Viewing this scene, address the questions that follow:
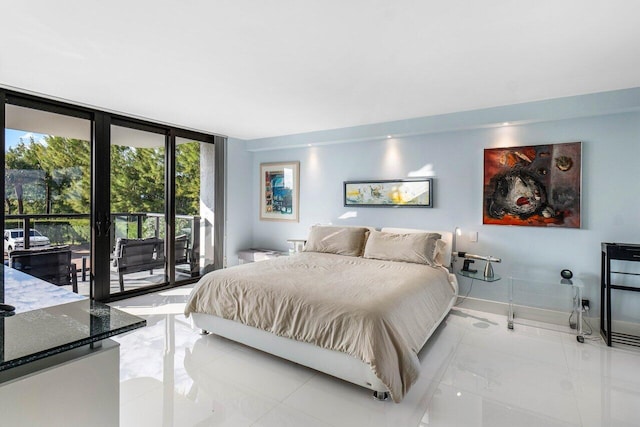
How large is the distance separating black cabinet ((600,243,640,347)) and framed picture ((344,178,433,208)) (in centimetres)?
184

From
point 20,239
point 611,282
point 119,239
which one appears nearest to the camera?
point 611,282

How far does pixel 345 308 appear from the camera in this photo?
2.38m

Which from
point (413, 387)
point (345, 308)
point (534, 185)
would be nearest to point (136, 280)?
point (345, 308)

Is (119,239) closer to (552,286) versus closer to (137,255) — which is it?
(137,255)

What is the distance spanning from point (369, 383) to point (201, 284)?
1.86 meters

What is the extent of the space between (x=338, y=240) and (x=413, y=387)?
2.27 m

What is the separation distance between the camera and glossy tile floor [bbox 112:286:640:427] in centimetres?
207

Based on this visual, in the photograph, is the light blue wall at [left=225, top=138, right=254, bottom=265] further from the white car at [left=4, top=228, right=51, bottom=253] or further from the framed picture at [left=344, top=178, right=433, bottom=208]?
the white car at [left=4, top=228, right=51, bottom=253]

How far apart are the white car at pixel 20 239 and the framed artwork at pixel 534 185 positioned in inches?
202

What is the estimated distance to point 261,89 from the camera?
10.8 feet

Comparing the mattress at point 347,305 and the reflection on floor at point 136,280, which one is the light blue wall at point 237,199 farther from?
the mattress at point 347,305

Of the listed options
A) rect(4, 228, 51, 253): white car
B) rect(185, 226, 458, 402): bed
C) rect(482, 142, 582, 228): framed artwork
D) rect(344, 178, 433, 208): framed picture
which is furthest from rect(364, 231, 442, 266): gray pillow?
rect(4, 228, 51, 253): white car

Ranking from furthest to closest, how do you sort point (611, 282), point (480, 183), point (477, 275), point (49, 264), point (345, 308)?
point (480, 183)
point (477, 275)
point (49, 264)
point (611, 282)
point (345, 308)

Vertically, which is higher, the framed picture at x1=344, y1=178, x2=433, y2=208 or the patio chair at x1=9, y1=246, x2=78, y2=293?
the framed picture at x1=344, y1=178, x2=433, y2=208
